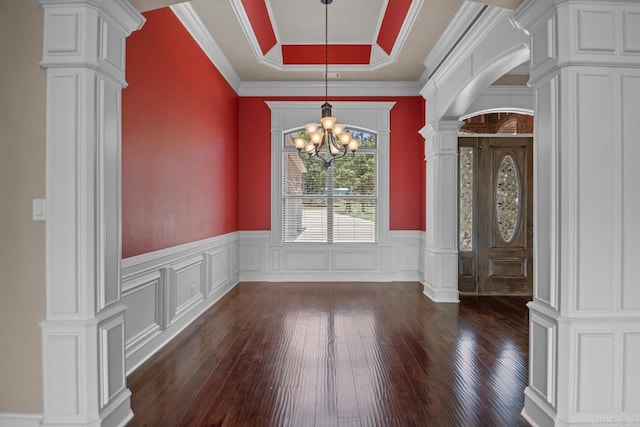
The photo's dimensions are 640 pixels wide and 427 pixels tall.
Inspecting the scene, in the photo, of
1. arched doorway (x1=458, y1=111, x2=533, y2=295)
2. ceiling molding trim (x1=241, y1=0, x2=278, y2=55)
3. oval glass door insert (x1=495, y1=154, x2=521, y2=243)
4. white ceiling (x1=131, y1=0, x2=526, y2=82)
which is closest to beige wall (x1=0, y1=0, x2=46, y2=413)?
white ceiling (x1=131, y1=0, x2=526, y2=82)

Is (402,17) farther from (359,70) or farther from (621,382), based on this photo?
(621,382)

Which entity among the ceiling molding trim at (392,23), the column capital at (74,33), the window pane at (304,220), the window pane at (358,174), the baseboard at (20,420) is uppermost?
the ceiling molding trim at (392,23)

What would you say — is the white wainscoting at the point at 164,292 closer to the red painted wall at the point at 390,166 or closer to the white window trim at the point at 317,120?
the red painted wall at the point at 390,166

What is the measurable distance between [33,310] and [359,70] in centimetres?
542

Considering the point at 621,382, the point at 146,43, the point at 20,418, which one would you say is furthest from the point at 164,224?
the point at 621,382

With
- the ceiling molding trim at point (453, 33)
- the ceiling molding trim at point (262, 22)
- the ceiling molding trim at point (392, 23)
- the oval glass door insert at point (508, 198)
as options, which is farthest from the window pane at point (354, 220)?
the ceiling molding trim at point (262, 22)

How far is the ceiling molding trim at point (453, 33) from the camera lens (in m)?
4.10

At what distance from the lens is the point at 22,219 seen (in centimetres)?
217

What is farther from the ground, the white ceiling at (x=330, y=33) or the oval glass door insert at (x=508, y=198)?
the white ceiling at (x=330, y=33)

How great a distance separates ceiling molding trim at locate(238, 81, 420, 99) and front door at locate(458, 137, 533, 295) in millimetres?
1483

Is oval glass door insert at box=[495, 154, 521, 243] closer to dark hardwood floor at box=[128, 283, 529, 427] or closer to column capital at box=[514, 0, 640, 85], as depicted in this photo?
dark hardwood floor at box=[128, 283, 529, 427]

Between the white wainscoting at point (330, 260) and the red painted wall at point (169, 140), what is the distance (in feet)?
4.10

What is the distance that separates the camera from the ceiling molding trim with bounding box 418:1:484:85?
A: 13.4 ft

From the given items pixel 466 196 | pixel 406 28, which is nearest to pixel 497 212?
pixel 466 196
